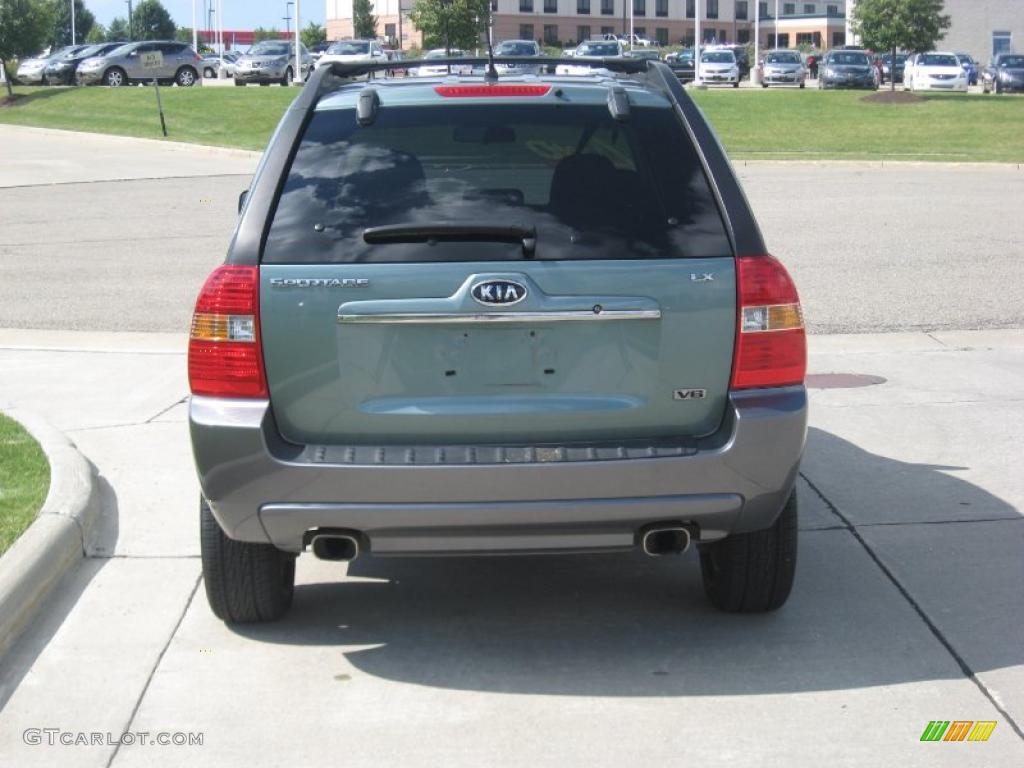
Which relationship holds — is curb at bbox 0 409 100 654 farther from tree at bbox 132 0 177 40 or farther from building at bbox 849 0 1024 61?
tree at bbox 132 0 177 40

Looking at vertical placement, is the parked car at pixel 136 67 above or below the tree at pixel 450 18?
below

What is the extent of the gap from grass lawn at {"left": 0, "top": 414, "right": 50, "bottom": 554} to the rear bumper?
1.54 meters

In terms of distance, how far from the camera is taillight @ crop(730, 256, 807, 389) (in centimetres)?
458

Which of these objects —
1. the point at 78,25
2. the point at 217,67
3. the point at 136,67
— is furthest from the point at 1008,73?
the point at 78,25

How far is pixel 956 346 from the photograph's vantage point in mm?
10312

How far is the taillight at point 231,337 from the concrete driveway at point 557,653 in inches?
38.6

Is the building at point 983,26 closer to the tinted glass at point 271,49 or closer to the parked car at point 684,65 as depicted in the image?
the parked car at point 684,65

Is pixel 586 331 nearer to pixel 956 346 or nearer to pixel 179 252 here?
pixel 956 346

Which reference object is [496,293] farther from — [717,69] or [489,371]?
[717,69]

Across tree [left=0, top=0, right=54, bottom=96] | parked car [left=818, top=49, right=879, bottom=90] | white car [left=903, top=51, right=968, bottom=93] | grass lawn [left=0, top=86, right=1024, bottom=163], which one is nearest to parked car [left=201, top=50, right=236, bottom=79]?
tree [left=0, top=0, right=54, bottom=96]

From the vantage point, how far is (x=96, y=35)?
425ft

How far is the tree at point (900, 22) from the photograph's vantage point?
4172 cm

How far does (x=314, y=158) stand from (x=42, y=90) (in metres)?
47.6

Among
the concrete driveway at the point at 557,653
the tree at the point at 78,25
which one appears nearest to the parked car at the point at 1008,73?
the concrete driveway at the point at 557,653
